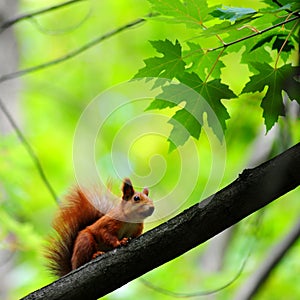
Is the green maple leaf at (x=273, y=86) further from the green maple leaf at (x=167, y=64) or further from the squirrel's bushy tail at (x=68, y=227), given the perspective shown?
the squirrel's bushy tail at (x=68, y=227)

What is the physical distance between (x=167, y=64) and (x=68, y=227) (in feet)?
2.08

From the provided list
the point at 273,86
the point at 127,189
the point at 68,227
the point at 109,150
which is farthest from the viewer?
the point at 109,150

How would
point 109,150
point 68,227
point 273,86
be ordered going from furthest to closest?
point 109,150 < point 68,227 < point 273,86

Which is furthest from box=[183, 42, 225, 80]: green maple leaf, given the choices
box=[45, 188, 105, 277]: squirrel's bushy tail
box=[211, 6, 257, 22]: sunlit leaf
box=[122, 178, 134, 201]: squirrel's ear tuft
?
box=[45, 188, 105, 277]: squirrel's bushy tail

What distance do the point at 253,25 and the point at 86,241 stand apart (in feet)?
2.25

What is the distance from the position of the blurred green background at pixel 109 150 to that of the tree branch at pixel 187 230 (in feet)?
0.93

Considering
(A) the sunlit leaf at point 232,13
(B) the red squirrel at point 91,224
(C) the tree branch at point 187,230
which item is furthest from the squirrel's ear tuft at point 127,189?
(A) the sunlit leaf at point 232,13

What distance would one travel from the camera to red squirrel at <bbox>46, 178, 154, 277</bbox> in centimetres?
161

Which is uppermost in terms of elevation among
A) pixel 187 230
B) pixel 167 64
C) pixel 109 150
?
pixel 109 150

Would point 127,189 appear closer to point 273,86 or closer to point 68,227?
point 68,227

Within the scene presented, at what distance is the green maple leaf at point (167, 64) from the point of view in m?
1.28

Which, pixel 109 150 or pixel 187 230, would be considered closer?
pixel 187 230

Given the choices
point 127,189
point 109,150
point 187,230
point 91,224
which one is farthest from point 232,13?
point 109,150

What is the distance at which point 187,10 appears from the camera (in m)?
1.28
